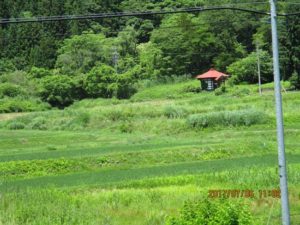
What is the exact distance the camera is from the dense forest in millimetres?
68250

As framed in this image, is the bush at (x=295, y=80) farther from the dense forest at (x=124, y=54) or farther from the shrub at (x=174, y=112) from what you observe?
the shrub at (x=174, y=112)

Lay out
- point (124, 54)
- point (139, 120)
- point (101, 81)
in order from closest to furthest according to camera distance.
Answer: point (139, 120), point (101, 81), point (124, 54)

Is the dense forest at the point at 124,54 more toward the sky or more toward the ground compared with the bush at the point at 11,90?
more toward the sky

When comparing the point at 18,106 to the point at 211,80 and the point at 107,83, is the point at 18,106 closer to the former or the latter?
the point at 107,83

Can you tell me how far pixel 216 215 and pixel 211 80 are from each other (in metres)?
61.1

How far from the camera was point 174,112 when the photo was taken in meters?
46.3

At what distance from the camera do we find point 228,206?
843cm

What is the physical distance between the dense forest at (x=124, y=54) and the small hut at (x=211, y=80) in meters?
1.74

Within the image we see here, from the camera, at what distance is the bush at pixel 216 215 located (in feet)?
26.9

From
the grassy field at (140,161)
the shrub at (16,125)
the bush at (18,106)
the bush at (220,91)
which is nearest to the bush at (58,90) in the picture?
the bush at (18,106)

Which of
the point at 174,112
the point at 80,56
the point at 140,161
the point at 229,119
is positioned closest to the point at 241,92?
the point at 174,112

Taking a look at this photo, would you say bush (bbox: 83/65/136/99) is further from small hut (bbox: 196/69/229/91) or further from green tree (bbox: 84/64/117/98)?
→ small hut (bbox: 196/69/229/91)

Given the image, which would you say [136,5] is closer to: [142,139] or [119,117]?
[119,117]

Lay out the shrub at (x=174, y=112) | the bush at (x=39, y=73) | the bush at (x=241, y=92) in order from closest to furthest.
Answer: the shrub at (x=174, y=112) < the bush at (x=241, y=92) < the bush at (x=39, y=73)
